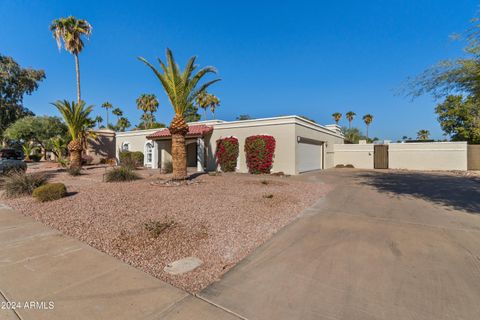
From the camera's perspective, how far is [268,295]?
283 centimetres

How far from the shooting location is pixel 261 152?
16.4m

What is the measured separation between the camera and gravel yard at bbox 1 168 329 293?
3811mm

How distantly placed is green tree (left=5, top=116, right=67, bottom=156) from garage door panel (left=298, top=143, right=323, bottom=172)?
2801 centimetres

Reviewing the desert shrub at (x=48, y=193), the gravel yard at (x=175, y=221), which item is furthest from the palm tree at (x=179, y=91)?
the desert shrub at (x=48, y=193)

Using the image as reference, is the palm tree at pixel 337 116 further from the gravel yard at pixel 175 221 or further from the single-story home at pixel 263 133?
the gravel yard at pixel 175 221

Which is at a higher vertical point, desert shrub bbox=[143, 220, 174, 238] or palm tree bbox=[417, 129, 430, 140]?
palm tree bbox=[417, 129, 430, 140]

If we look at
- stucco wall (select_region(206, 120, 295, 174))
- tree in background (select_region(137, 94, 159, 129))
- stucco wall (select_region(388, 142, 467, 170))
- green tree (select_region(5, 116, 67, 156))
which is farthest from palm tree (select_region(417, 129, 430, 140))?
green tree (select_region(5, 116, 67, 156))

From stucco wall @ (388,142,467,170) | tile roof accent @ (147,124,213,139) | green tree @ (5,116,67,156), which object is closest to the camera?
tile roof accent @ (147,124,213,139)

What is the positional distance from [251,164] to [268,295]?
555 inches

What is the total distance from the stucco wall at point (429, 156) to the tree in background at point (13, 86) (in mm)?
48413

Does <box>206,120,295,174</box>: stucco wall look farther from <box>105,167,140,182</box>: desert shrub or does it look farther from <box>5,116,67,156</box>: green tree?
<box>5,116,67,156</box>: green tree

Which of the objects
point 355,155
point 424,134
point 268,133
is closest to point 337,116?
point 424,134

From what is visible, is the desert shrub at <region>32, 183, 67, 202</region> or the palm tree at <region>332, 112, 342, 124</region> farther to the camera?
the palm tree at <region>332, 112, 342, 124</region>

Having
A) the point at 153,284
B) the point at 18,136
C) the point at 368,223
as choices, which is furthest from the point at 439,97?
the point at 18,136
